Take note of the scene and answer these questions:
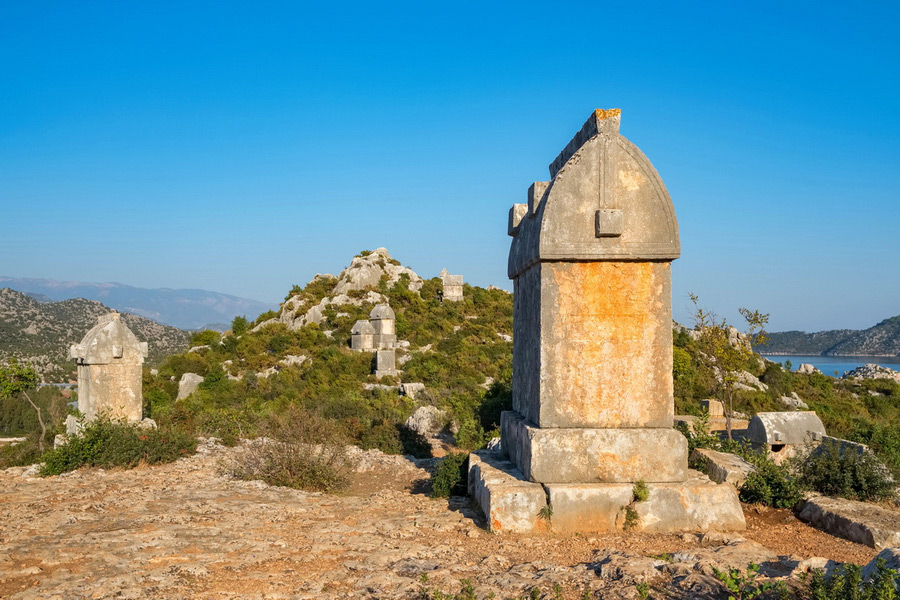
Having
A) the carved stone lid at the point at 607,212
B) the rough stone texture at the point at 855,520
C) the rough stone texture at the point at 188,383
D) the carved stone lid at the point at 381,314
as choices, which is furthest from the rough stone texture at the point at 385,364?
the rough stone texture at the point at 855,520

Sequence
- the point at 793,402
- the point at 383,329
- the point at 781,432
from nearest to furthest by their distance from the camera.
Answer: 1. the point at 781,432
2. the point at 793,402
3. the point at 383,329

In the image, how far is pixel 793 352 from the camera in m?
69.0

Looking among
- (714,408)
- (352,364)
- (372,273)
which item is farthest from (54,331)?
(714,408)

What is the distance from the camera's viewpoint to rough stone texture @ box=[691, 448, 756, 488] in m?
5.26

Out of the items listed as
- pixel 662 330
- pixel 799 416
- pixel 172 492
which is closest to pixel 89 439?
pixel 172 492

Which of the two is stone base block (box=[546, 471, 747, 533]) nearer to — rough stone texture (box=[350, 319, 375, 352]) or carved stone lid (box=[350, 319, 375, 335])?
rough stone texture (box=[350, 319, 375, 352])

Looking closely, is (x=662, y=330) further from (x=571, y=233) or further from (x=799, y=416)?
(x=799, y=416)

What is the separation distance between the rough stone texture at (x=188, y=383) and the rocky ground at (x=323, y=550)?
45.5 feet

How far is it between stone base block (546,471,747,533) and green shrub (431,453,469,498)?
4.33ft

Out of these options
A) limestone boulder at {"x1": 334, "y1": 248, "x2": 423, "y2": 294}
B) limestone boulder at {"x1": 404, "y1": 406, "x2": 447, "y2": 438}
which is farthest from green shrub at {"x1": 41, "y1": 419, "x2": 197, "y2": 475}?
limestone boulder at {"x1": 334, "y1": 248, "x2": 423, "y2": 294}

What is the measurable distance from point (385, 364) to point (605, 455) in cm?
1714

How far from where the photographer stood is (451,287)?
32156 mm

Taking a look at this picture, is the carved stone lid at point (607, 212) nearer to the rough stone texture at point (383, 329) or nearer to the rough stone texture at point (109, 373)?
the rough stone texture at point (109, 373)

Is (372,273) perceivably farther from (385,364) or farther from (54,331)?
(54,331)
